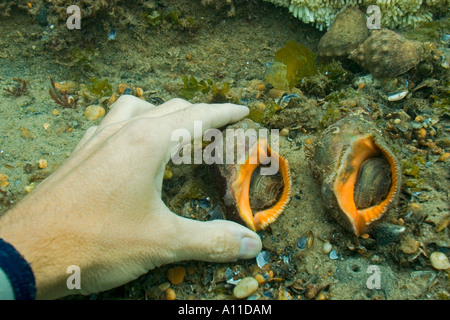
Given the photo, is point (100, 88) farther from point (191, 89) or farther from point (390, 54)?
point (390, 54)

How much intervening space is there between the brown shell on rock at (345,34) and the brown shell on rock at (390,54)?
25 centimetres

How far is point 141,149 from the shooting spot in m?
2.23

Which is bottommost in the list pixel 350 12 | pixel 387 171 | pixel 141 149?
pixel 387 171

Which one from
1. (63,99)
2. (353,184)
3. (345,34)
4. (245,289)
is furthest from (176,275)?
(345,34)

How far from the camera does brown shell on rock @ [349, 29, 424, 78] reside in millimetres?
3426

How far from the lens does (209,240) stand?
219cm

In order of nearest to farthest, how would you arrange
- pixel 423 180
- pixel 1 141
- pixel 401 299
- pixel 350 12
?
pixel 401 299, pixel 423 180, pixel 1 141, pixel 350 12

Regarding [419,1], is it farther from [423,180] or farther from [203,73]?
[203,73]

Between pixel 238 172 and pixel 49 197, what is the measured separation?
4.50ft

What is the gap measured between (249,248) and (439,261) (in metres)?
1.47

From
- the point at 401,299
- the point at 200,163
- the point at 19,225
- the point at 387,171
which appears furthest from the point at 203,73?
the point at 401,299

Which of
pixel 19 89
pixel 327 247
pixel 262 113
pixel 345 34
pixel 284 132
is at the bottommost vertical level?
pixel 327 247

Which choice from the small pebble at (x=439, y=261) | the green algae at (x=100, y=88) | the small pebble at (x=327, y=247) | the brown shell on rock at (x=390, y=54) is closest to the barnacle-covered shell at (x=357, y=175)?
the small pebble at (x=327, y=247)

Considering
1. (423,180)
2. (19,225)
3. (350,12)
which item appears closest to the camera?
(19,225)
